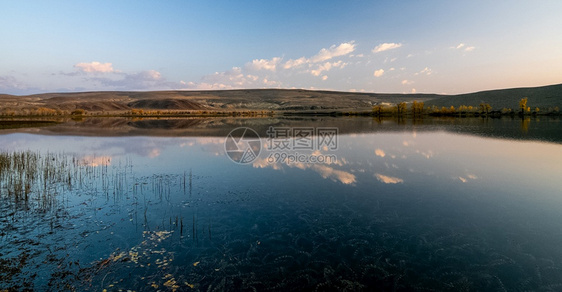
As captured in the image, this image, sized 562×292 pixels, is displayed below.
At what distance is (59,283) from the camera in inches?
199

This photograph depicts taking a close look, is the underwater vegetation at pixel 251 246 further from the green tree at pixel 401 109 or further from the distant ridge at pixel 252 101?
the distant ridge at pixel 252 101

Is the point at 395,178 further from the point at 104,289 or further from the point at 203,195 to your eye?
the point at 104,289

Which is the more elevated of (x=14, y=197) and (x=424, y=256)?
(x=14, y=197)

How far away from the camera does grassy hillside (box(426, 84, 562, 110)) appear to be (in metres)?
79.2

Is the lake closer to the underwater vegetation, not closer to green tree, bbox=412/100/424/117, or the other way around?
the underwater vegetation

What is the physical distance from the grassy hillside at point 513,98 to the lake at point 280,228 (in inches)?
3431

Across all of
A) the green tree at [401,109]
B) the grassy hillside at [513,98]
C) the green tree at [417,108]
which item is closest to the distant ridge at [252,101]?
the grassy hillside at [513,98]

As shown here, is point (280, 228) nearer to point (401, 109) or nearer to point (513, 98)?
point (401, 109)

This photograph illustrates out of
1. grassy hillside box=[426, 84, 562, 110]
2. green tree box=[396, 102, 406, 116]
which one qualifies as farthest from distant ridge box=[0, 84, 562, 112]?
green tree box=[396, 102, 406, 116]

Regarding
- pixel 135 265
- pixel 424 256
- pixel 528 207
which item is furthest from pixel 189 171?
pixel 528 207

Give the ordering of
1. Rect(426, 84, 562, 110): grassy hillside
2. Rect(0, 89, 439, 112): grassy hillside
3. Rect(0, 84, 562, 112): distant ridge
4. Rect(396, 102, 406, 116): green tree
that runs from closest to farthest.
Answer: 1. Rect(426, 84, 562, 110): grassy hillside
2. Rect(396, 102, 406, 116): green tree
3. Rect(0, 84, 562, 112): distant ridge
4. Rect(0, 89, 439, 112): grassy hillside

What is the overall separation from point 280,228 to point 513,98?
378 ft

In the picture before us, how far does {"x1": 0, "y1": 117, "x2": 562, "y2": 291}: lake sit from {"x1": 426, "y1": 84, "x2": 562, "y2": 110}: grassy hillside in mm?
87149

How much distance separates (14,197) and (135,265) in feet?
22.7
